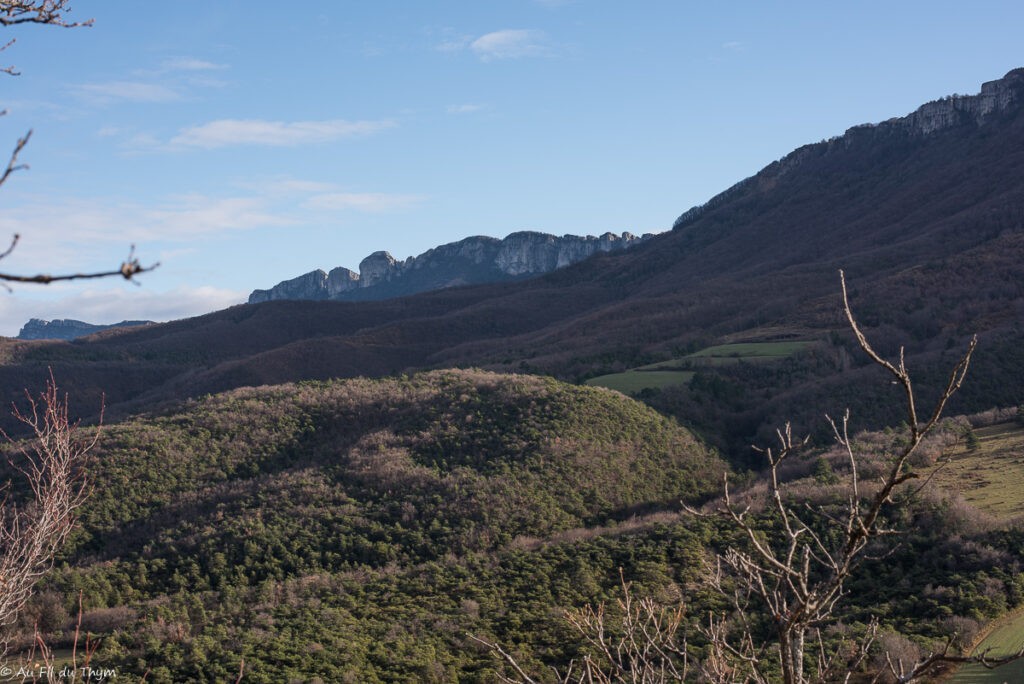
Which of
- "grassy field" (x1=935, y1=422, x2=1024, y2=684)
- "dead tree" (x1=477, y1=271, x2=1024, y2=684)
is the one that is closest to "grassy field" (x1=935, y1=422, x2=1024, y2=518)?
"grassy field" (x1=935, y1=422, x2=1024, y2=684)

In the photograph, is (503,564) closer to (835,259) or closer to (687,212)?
(835,259)

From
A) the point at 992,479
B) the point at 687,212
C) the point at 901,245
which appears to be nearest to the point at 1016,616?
the point at 992,479

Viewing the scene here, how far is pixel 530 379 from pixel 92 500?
21.1m

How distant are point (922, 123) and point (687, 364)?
91.8 metres

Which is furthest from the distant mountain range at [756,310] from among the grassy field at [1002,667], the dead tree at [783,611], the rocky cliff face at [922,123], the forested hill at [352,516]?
the grassy field at [1002,667]

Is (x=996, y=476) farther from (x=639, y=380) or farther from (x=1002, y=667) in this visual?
(x=639, y=380)

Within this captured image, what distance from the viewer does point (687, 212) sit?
14950cm

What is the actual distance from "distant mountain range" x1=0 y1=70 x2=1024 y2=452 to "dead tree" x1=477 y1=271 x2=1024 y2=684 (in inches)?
756

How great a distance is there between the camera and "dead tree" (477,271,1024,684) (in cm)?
305

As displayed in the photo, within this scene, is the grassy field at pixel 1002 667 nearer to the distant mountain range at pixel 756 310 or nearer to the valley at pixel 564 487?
the valley at pixel 564 487

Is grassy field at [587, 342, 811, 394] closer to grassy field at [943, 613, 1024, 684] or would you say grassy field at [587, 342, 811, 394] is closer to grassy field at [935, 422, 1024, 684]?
grassy field at [935, 422, 1024, 684]

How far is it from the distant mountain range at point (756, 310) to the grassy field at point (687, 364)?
1221 millimetres

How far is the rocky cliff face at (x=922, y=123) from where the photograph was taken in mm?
104125

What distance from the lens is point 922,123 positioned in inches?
4505
